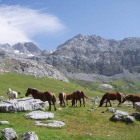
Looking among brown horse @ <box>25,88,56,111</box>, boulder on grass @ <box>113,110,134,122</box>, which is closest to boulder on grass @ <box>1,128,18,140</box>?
boulder on grass @ <box>113,110,134,122</box>

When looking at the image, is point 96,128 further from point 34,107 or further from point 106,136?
point 34,107

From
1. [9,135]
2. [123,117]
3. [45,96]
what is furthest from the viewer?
[45,96]

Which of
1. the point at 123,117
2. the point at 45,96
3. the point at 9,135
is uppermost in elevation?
the point at 45,96

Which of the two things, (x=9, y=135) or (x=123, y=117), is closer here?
(x=9, y=135)

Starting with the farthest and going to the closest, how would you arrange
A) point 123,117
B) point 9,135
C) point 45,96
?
point 45,96
point 123,117
point 9,135

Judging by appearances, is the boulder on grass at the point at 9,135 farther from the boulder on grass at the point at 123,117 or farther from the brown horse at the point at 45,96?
the brown horse at the point at 45,96

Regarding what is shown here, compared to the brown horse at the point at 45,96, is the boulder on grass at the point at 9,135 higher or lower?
lower

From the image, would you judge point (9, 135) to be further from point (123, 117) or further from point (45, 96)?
point (45, 96)

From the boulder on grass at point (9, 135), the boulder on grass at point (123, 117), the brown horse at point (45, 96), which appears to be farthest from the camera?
the brown horse at point (45, 96)

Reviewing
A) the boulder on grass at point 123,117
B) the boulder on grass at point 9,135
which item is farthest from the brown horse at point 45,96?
the boulder on grass at point 9,135

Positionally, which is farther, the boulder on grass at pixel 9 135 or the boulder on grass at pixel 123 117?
the boulder on grass at pixel 123 117

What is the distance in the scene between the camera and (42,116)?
19.1m

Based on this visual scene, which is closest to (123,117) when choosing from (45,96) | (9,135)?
(45,96)

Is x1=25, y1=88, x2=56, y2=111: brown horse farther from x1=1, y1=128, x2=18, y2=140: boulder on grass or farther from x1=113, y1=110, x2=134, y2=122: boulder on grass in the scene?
x1=1, y1=128, x2=18, y2=140: boulder on grass
